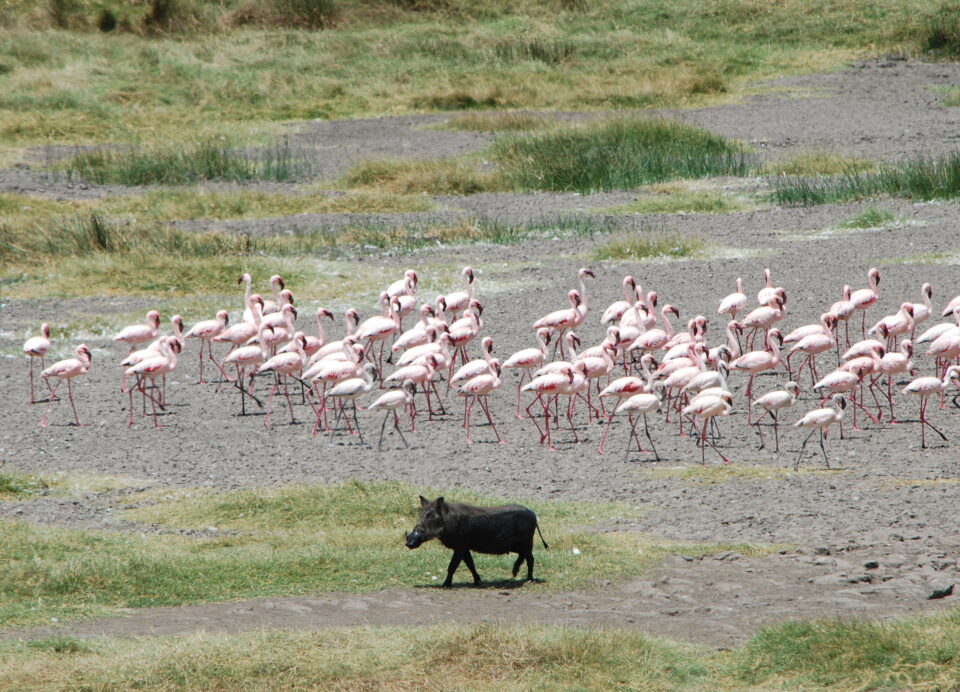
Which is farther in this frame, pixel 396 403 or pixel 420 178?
pixel 420 178

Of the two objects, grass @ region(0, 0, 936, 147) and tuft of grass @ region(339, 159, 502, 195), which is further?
grass @ region(0, 0, 936, 147)

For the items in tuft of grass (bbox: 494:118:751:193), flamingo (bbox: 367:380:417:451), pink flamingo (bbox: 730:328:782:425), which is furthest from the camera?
tuft of grass (bbox: 494:118:751:193)

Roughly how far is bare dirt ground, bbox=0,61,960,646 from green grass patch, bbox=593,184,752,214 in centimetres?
64

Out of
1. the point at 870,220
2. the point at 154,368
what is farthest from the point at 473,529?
the point at 870,220

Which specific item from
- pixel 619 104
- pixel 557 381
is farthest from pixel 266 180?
pixel 557 381

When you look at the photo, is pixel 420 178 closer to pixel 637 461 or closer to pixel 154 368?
pixel 154 368

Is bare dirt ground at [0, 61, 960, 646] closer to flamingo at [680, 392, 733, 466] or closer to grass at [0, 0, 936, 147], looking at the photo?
flamingo at [680, 392, 733, 466]

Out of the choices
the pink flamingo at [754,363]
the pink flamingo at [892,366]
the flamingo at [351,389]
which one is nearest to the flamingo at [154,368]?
the flamingo at [351,389]

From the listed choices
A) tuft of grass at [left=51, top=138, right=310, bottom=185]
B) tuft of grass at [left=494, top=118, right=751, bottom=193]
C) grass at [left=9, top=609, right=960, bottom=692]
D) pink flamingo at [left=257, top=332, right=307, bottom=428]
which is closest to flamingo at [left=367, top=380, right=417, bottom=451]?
pink flamingo at [left=257, top=332, right=307, bottom=428]

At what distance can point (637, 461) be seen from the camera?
1278 cm

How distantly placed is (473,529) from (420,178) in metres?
20.2

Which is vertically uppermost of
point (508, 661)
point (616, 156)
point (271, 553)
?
point (616, 156)

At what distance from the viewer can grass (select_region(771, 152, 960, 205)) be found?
2414cm

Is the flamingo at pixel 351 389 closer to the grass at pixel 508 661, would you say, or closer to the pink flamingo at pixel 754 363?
the pink flamingo at pixel 754 363
